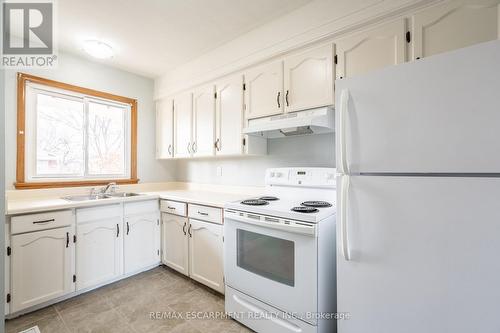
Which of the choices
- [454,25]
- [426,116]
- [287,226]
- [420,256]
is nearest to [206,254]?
[287,226]

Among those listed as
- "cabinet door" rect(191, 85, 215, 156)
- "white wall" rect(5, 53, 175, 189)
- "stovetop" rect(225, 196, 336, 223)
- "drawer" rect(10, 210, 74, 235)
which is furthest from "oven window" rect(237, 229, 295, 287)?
"white wall" rect(5, 53, 175, 189)

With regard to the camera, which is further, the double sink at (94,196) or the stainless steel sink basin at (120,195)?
the stainless steel sink basin at (120,195)

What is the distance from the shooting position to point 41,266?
1.86 metres

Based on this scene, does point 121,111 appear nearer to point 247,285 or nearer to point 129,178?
point 129,178

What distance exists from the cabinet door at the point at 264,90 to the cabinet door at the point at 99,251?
1.75 m

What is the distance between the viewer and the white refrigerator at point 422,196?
0.88 meters

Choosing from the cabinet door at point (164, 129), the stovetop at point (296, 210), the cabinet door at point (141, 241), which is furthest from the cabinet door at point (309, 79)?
the cabinet door at point (141, 241)

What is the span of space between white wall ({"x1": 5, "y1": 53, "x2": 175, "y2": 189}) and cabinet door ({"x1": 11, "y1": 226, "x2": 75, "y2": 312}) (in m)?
0.77

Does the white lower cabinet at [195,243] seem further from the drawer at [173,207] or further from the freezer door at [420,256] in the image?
the freezer door at [420,256]

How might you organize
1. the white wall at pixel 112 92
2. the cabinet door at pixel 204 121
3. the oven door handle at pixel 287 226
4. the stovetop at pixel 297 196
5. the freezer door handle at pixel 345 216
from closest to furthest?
the freezer door handle at pixel 345 216
the oven door handle at pixel 287 226
the stovetop at pixel 297 196
the white wall at pixel 112 92
the cabinet door at pixel 204 121

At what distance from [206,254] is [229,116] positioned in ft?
4.51

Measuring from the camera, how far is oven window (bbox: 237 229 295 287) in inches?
56.7

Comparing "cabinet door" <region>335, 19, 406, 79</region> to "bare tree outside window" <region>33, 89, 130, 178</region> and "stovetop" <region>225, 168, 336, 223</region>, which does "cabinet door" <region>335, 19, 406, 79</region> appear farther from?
"bare tree outside window" <region>33, 89, 130, 178</region>

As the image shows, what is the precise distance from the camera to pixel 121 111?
3016 mm
